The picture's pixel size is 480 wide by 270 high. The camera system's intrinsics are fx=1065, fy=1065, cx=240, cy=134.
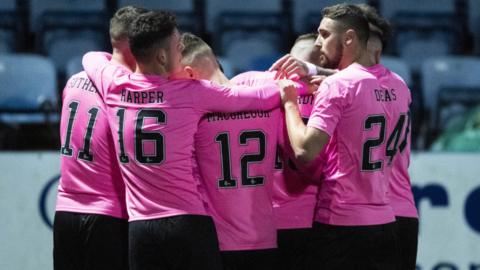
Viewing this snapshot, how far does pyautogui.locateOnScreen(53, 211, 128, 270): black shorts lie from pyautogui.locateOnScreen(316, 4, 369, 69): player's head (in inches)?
51.4

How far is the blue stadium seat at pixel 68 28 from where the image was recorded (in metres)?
10.4

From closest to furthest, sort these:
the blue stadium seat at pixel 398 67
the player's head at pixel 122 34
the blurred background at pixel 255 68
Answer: the player's head at pixel 122 34 → the blurred background at pixel 255 68 → the blue stadium seat at pixel 398 67

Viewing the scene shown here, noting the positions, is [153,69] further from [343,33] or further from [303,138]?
[343,33]

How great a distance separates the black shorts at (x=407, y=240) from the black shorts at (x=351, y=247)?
0.59m

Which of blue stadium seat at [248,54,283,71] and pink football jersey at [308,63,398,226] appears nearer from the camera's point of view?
pink football jersey at [308,63,398,226]

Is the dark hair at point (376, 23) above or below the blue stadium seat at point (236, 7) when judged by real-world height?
below

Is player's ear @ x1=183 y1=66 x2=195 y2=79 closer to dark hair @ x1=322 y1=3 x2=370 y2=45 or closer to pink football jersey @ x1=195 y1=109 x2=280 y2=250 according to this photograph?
pink football jersey @ x1=195 y1=109 x2=280 y2=250

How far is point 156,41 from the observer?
15.0ft

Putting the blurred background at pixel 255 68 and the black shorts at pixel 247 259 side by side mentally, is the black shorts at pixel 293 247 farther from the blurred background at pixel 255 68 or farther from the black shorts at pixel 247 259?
the blurred background at pixel 255 68

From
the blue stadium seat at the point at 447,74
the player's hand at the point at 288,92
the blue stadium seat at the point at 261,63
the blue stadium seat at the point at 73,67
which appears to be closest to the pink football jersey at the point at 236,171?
the player's hand at the point at 288,92

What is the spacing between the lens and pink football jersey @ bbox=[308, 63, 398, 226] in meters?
4.66

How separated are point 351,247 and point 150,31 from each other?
4.25 feet

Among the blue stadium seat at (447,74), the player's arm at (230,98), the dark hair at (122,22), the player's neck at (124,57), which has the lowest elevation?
the blue stadium seat at (447,74)

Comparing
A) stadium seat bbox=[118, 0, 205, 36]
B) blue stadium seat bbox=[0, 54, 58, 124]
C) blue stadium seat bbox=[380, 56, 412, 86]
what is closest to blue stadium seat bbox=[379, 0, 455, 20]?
blue stadium seat bbox=[380, 56, 412, 86]
